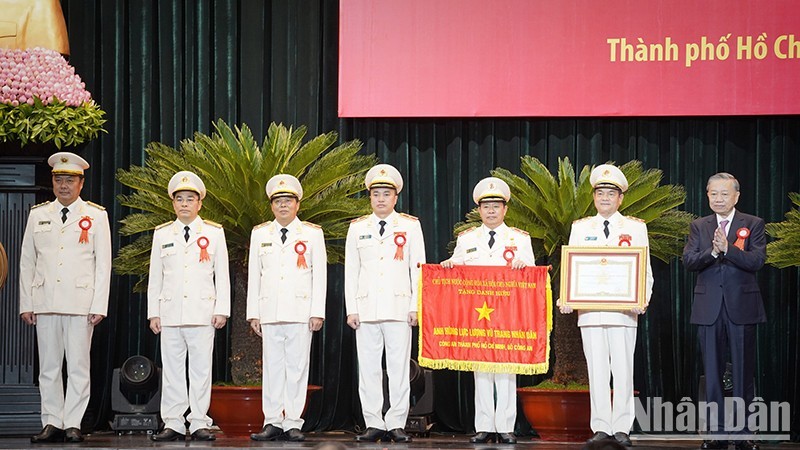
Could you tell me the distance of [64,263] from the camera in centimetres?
Result: 704

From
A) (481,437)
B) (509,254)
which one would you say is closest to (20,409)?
(481,437)

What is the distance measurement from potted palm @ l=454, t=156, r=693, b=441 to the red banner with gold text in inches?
34.6

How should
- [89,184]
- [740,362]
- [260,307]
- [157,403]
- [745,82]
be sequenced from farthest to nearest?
1. [89,184]
2. [745,82]
3. [157,403]
4. [260,307]
5. [740,362]

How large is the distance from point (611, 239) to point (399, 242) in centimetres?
140

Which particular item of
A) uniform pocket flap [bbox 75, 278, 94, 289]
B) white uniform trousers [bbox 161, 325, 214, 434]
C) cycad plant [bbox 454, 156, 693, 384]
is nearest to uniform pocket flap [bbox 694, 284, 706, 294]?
cycad plant [bbox 454, 156, 693, 384]

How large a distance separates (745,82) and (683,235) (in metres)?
1.45

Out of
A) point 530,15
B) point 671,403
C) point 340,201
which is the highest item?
point 530,15

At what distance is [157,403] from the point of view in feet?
25.2

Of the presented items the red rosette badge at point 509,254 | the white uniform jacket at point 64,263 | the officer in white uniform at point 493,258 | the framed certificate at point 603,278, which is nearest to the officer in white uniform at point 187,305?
the white uniform jacket at point 64,263

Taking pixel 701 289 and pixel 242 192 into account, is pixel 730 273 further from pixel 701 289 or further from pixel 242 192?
pixel 242 192

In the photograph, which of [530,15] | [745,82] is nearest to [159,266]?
[530,15]

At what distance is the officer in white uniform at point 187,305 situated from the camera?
705 cm

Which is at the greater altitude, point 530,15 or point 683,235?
point 530,15

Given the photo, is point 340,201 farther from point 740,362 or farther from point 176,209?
point 740,362
